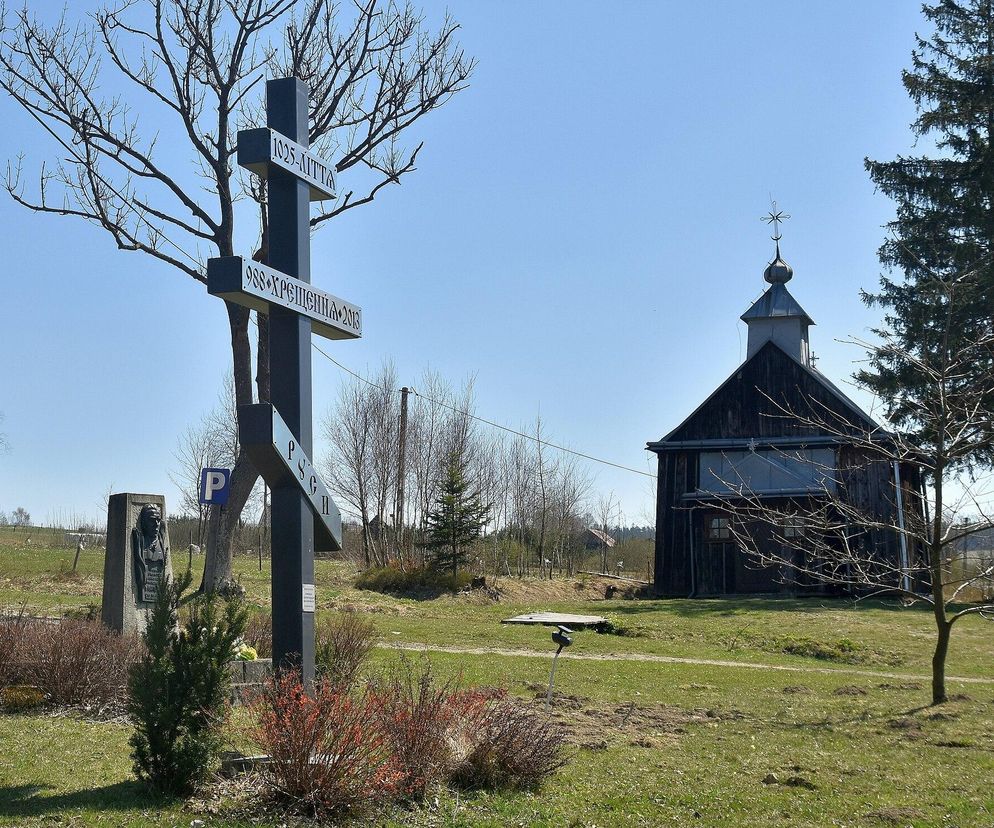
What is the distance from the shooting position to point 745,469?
33.5m

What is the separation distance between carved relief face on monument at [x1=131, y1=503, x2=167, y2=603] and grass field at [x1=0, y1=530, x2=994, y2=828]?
3.80 m

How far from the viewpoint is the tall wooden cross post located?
24.4 feet

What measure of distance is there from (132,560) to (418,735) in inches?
299

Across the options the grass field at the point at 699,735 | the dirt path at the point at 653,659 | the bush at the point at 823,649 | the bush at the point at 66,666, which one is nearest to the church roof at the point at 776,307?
the grass field at the point at 699,735

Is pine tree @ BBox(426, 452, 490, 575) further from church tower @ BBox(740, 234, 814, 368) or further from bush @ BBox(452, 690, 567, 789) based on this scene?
bush @ BBox(452, 690, 567, 789)

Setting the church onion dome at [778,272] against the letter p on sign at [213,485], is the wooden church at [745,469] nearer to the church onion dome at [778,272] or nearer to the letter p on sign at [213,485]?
the church onion dome at [778,272]

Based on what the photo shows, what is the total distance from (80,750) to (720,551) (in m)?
26.8

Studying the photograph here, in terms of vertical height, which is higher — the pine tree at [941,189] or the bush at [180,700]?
the pine tree at [941,189]

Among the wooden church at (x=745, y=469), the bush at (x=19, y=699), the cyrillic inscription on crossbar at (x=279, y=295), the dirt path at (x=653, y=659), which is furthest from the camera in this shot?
the wooden church at (x=745, y=469)

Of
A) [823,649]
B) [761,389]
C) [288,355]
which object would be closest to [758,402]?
[761,389]

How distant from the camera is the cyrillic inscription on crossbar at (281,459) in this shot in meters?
7.33

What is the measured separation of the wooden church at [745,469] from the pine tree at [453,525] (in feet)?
19.2

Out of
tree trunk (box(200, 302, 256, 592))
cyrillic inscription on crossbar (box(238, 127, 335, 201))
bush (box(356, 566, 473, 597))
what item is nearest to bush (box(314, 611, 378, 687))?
cyrillic inscription on crossbar (box(238, 127, 335, 201))

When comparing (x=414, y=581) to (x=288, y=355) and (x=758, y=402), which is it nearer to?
(x=758, y=402)
